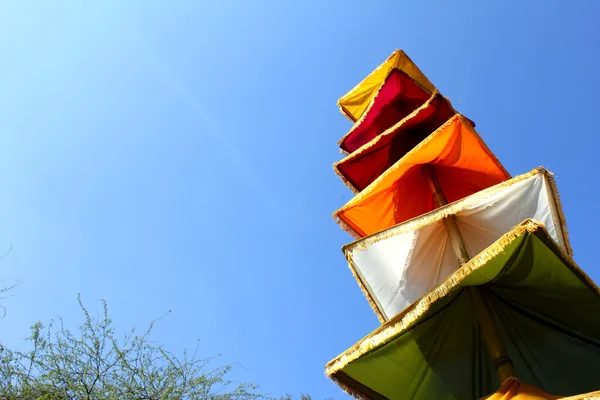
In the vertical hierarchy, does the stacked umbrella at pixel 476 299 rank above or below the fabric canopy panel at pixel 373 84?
below

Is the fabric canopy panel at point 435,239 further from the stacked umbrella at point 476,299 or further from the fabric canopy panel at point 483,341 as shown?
the fabric canopy panel at point 483,341

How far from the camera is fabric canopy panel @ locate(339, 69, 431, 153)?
7938 millimetres

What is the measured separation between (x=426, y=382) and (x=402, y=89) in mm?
5714

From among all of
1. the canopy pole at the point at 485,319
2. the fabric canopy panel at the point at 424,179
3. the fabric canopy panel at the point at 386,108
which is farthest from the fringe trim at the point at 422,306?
the fabric canopy panel at the point at 386,108

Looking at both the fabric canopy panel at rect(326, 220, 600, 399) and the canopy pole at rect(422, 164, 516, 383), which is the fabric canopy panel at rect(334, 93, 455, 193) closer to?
the canopy pole at rect(422, 164, 516, 383)

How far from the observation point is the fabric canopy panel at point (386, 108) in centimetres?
794

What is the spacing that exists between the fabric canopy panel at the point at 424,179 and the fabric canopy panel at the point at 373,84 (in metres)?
3.17

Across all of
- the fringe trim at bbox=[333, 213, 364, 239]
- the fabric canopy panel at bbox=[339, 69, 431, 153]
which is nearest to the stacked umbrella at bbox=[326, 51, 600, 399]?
the fringe trim at bbox=[333, 213, 364, 239]

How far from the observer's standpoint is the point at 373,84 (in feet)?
30.7

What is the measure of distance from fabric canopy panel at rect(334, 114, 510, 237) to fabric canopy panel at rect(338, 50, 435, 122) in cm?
317

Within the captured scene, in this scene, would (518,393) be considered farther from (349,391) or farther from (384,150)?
(384,150)

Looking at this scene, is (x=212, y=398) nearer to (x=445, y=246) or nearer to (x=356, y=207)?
(x=356, y=207)

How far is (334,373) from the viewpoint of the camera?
133 inches

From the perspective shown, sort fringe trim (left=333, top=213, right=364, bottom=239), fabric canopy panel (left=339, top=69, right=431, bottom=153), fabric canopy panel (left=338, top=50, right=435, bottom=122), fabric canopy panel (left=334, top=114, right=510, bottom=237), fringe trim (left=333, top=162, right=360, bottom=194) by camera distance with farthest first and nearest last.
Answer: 1. fabric canopy panel (left=338, top=50, right=435, bottom=122)
2. fabric canopy panel (left=339, top=69, right=431, bottom=153)
3. fringe trim (left=333, top=162, right=360, bottom=194)
4. fringe trim (left=333, top=213, right=364, bottom=239)
5. fabric canopy panel (left=334, top=114, right=510, bottom=237)
